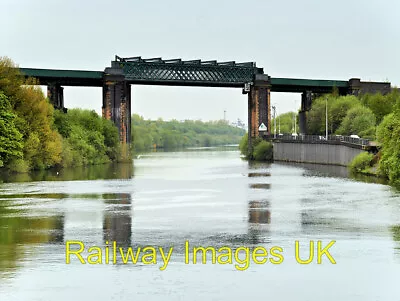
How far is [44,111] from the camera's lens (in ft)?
304

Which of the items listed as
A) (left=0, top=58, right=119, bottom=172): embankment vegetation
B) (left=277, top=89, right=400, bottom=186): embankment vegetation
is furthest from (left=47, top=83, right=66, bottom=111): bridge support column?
(left=277, top=89, right=400, bottom=186): embankment vegetation

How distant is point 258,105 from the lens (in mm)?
135875

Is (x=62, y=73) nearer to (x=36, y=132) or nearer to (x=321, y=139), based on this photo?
(x=36, y=132)

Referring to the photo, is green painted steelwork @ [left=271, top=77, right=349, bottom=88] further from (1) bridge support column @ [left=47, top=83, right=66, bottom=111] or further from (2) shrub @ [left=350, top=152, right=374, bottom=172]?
(2) shrub @ [left=350, top=152, right=374, bottom=172]

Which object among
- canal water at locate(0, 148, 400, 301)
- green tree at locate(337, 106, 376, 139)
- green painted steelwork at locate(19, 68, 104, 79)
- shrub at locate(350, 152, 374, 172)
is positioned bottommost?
canal water at locate(0, 148, 400, 301)

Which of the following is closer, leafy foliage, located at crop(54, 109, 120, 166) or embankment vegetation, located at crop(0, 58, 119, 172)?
embankment vegetation, located at crop(0, 58, 119, 172)

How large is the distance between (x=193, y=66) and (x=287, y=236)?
314ft

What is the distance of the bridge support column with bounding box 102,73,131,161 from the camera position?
408ft

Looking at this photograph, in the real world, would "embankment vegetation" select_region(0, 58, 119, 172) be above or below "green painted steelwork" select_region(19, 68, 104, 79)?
below

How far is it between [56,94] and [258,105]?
3563 centimetres

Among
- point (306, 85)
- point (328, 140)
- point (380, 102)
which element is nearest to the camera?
point (328, 140)

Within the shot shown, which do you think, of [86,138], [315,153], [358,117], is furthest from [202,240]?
[358,117]

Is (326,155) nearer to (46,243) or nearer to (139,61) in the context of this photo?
(139,61)

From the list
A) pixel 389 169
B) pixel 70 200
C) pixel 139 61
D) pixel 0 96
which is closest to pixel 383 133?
pixel 389 169
